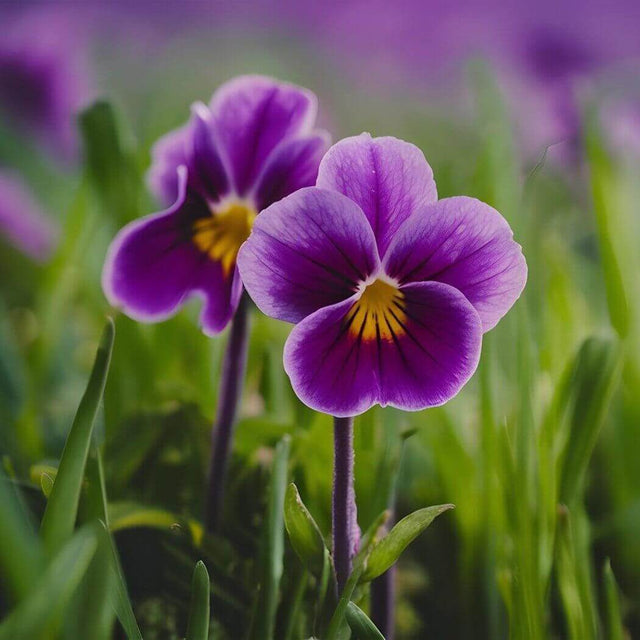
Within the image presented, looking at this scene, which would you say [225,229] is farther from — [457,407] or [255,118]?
[457,407]

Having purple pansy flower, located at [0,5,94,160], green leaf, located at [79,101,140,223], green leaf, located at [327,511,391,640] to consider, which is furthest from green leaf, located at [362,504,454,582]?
purple pansy flower, located at [0,5,94,160]

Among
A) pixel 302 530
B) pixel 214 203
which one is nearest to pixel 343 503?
pixel 302 530

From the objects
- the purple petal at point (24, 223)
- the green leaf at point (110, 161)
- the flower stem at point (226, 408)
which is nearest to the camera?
the flower stem at point (226, 408)

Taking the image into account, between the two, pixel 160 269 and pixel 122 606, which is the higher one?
pixel 160 269

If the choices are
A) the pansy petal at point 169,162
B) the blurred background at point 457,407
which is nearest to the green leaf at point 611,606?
the blurred background at point 457,407

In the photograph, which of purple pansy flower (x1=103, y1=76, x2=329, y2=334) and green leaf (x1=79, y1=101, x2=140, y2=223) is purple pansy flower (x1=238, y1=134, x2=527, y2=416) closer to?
purple pansy flower (x1=103, y1=76, x2=329, y2=334)

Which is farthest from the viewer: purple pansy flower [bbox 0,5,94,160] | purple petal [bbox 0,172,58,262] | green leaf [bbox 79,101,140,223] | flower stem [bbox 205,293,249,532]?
purple pansy flower [bbox 0,5,94,160]

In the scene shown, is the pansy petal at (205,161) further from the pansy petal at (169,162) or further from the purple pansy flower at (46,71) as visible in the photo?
the purple pansy flower at (46,71)
